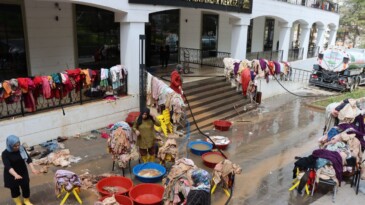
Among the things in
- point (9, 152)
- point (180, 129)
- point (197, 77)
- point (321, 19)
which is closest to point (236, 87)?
point (197, 77)

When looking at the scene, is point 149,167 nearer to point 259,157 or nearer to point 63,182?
point 63,182

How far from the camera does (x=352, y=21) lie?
39594 mm

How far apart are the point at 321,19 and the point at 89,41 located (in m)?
19.9

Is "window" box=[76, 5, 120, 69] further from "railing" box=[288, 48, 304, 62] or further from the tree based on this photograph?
the tree

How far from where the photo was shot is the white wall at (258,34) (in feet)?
76.0

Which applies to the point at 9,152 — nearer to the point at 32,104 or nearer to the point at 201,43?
the point at 32,104

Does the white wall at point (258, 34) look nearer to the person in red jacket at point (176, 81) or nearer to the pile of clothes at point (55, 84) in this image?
the person in red jacket at point (176, 81)

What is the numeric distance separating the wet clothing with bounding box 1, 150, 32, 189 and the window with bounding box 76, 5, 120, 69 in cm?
731

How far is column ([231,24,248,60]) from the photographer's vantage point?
16453 mm

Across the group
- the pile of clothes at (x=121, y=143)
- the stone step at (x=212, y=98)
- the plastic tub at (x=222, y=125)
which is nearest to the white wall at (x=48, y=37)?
the stone step at (x=212, y=98)

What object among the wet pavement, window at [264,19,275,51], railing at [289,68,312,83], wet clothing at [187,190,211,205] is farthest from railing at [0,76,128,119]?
window at [264,19,275,51]

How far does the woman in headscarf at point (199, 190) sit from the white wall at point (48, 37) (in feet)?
27.4

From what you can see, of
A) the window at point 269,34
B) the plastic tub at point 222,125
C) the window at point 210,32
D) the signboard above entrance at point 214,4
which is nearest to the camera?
the plastic tub at point 222,125

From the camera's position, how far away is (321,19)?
2552 cm
